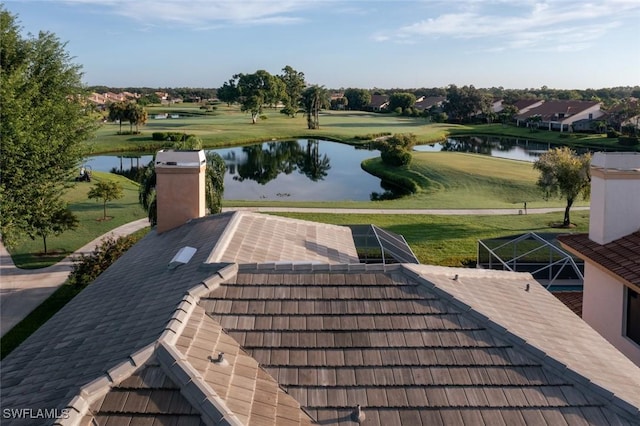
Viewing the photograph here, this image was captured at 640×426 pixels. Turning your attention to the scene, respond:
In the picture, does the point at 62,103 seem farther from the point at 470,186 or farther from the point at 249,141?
the point at 249,141

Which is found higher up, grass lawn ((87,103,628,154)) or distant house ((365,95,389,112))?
distant house ((365,95,389,112))

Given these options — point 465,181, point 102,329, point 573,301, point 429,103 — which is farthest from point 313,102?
point 102,329

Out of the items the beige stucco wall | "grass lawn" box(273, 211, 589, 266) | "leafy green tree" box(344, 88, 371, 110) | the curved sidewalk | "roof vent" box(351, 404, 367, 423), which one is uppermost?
"leafy green tree" box(344, 88, 371, 110)

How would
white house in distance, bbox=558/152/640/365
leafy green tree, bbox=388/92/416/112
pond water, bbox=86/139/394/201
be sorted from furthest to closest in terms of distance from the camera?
leafy green tree, bbox=388/92/416/112 < pond water, bbox=86/139/394/201 < white house in distance, bbox=558/152/640/365

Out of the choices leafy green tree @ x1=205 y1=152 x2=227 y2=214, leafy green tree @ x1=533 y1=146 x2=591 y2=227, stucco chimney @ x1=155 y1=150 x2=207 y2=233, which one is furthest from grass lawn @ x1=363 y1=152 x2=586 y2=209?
stucco chimney @ x1=155 y1=150 x2=207 y2=233

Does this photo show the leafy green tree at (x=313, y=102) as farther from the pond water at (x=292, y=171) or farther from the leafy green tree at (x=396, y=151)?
the leafy green tree at (x=396, y=151)

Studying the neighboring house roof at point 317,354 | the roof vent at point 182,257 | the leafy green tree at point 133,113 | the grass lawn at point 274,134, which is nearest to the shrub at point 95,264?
the neighboring house roof at point 317,354

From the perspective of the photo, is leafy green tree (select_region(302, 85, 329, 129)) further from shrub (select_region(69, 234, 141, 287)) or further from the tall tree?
shrub (select_region(69, 234, 141, 287))
